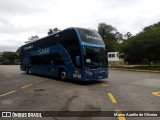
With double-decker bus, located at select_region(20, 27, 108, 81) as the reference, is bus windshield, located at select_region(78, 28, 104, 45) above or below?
above

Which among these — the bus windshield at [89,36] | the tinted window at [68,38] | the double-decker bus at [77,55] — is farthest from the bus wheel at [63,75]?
the bus windshield at [89,36]

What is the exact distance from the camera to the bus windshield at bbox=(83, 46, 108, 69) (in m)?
12.3

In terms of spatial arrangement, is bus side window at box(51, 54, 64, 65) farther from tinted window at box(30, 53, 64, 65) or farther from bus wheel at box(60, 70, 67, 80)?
bus wheel at box(60, 70, 67, 80)

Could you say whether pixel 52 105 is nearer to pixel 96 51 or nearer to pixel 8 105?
pixel 8 105

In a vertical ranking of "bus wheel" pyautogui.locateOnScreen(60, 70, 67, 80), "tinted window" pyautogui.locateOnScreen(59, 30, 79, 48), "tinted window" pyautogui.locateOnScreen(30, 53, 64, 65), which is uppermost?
"tinted window" pyautogui.locateOnScreen(59, 30, 79, 48)

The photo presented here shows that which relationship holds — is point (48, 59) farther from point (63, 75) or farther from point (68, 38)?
point (68, 38)

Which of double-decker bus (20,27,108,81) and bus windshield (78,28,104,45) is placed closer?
double-decker bus (20,27,108,81)

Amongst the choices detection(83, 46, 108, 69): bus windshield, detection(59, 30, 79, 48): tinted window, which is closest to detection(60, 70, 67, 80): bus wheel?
detection(59, 30, 79, 48): tinted window

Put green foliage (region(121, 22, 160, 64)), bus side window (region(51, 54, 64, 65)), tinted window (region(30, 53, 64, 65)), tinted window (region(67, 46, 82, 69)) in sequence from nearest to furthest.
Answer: tinted window (region(67, 46, 82, 69)) → bus side window (region(51, 54, 64, 65)) → tinted window (region(30, 53, 64, 65)) → green foliage (region(121, 22, 160, 64))

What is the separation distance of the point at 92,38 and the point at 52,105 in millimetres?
7170

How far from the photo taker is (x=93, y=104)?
7.29 m

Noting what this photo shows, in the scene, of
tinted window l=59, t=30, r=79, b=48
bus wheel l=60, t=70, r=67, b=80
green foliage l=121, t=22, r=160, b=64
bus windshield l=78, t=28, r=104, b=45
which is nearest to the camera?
bus windshield l=78, t=28, r=104, b=45

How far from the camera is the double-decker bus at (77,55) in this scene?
40.5 ft

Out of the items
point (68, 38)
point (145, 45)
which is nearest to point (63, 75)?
point (68, 38)
